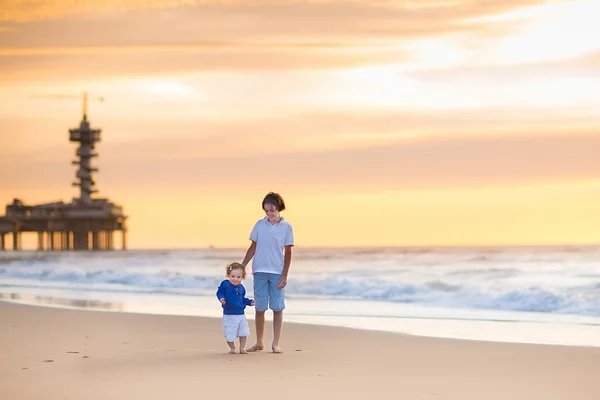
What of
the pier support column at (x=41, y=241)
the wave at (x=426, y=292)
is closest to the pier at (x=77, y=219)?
the pier support column at (x=41, y=241)

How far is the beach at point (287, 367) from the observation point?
24.3 ft

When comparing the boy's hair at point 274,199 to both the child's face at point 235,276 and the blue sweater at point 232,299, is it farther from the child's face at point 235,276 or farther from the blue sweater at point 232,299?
the blue sweater at point 232,299

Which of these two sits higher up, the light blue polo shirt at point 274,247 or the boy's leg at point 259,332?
the light blue polo shirt at point 274,247

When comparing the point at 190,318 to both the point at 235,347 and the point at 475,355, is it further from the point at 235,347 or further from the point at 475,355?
the point at 475,355

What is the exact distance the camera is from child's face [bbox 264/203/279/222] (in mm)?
10094

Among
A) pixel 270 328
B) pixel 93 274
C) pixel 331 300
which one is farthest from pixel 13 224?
pixel 270 328

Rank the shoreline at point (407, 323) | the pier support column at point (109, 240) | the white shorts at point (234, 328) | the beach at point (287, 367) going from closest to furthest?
the beach at point (287, 367), the white shorts at point (234, 328), the shoreline at point (407, 323), the pier support column at point (109, 240)

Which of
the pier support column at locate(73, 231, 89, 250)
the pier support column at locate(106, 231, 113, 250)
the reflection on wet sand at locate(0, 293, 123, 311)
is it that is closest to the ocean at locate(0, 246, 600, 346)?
the reflection on wet sand at locate(0, 293, 123, 311)

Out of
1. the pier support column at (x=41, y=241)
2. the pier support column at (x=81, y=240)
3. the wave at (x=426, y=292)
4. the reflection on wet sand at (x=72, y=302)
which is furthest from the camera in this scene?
the pier support column at (x=41, y=241)

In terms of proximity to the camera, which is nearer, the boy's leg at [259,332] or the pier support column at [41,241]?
the boy's leg at [259,332]

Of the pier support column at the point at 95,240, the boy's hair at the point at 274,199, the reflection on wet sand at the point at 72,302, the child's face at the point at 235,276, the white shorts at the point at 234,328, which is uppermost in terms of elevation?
the pier support column at the point at 95,240

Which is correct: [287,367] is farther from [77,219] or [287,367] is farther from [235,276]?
[77,219]

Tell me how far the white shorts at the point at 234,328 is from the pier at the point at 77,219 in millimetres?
86319

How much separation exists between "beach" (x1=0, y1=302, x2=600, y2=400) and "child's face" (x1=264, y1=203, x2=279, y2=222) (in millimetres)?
1244
